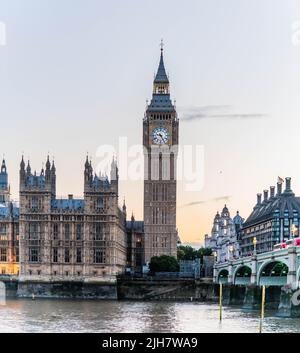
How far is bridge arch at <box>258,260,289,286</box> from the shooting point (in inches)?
2923

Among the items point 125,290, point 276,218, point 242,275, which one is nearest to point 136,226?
point 276,218

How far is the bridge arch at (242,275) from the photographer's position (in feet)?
303

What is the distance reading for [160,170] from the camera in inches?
5404

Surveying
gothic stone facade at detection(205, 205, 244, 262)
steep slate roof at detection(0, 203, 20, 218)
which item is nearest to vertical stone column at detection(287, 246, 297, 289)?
steep slate roof at detection(0, 203, 20, 218)

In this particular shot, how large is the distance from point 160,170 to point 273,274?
60.4 meters

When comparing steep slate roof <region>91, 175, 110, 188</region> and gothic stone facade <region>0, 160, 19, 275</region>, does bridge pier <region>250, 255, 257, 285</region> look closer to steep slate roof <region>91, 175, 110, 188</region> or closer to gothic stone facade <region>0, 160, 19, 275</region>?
steep slate roof <region>91, 175, 110, 188</region>

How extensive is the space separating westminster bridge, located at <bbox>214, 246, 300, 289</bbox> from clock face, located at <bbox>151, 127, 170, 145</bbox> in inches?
1368

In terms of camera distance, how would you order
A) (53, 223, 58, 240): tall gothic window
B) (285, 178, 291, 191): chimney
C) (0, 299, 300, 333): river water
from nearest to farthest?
(0, 299, 300, 333): river water < (53, 223, 58, 240): tall gothic window < (285, 178, 291, 191): chimney

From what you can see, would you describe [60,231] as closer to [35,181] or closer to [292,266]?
[35,181]

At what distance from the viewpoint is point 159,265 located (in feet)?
396

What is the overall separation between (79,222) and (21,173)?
10382 mm

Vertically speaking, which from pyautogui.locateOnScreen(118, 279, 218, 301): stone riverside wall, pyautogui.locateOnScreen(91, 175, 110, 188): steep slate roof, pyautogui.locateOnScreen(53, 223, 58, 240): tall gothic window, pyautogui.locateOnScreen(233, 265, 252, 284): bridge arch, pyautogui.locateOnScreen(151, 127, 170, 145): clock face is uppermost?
pyautogui.locateOnScreen(151, 127, 170, 145): clock face
